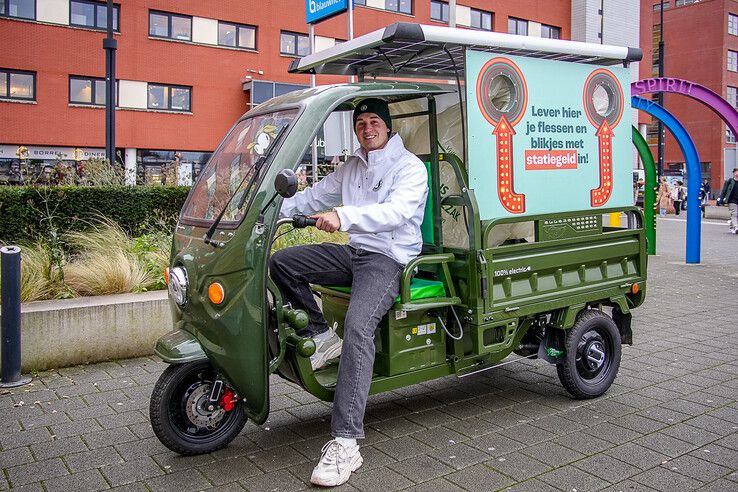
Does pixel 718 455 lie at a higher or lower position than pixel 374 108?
lower

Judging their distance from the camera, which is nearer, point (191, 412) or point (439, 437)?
point (191, 412)

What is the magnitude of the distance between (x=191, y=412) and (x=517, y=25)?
39.6 meters

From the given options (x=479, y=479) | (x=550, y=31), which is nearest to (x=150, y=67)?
(x=550, y=31)

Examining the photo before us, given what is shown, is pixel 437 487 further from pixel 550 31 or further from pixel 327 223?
pixel 550 31

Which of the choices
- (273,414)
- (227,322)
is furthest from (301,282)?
(273,414)

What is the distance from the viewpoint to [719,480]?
12.4ft

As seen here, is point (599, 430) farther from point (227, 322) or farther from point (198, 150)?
point (198, 150)

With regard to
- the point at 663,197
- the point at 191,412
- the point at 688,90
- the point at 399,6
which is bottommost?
→ the point at 191,412

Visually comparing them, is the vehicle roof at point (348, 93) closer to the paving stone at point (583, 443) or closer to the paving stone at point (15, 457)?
the paving stone at point (583, 443)

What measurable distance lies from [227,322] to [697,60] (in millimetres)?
62123

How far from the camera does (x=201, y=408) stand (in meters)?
4.15

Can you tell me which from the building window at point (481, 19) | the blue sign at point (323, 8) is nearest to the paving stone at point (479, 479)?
the blue sign at point (323, 8)

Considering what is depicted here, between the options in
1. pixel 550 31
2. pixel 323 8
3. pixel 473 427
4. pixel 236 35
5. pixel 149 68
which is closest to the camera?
pixel 473 427

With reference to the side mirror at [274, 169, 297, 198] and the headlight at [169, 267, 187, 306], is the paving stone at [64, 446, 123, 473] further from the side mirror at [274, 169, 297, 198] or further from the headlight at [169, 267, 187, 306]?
the side mirror at [274, 169, 297, 198]
